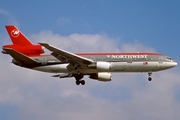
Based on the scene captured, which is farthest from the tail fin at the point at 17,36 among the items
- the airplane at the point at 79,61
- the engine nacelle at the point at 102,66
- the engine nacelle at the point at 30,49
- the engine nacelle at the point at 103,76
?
the engine nacelle at the point at 103,76

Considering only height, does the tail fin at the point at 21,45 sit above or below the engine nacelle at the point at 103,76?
above

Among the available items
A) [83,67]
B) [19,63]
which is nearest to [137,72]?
[83,67]

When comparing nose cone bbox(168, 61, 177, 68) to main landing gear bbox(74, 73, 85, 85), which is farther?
main landing gear bbox(74, 73, 85, 85)

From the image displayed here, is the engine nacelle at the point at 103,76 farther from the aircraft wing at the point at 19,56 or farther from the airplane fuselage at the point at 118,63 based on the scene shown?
the aircraft wing at the point at 19,56

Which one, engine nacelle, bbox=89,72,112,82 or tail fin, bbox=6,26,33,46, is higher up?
tail fin, bbox=6,26,33,46

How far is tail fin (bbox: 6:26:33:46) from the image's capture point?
65.0 meters

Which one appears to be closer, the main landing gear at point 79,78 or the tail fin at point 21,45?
the tail fin at point 21,45

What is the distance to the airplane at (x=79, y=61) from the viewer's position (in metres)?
61.5

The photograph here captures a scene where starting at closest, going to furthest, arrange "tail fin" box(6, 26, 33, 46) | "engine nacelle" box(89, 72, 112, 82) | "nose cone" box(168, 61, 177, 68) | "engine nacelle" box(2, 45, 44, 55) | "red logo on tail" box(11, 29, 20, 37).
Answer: "engine nacelle" box(2, 45, 44, 55) < "nose cone" box(168, 61, 177, 68) < "tail fin" box(6, 26, 33, 46) < "red logo on tail" box(11, 29, 20, 37) < "engine nacelle" box(89, 72, 112, 82)

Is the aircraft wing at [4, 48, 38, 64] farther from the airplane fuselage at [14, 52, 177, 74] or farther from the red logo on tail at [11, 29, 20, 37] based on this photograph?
the red logo on tail at [11, 29, 20, 37]

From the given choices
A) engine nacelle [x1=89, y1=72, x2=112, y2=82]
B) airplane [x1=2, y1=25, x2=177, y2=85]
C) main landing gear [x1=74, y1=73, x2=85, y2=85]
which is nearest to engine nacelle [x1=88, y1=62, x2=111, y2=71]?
airplane [x1=2, y1=25, x2=177, y2=85]

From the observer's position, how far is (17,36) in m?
65.8

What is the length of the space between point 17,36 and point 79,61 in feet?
35.7

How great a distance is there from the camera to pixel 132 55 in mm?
62656
